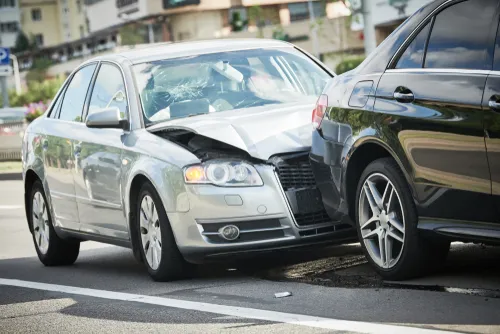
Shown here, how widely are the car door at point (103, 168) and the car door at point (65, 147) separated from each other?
0.58ft

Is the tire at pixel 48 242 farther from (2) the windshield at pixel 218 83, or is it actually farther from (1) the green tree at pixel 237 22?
(1) the green tree at pixel 237 22

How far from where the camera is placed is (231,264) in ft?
31.1

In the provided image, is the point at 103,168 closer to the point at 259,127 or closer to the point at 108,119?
the point at 108,119

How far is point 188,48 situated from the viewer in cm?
990

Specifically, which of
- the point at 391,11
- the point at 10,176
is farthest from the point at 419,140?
the point at 391,11

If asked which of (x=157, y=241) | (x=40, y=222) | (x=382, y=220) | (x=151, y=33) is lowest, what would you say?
(x=151, y=33)

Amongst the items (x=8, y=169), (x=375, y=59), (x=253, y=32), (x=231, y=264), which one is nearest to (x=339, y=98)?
(x=375, y=59)

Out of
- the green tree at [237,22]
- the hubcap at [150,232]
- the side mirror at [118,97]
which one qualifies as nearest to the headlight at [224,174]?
the hubcap at [150,232]

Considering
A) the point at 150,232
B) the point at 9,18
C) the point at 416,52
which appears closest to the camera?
the point at 416,52

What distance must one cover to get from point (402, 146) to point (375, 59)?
825mm

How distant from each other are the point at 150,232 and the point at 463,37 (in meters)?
2.80

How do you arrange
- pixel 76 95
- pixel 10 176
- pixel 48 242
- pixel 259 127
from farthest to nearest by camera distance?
pixel 10 176 → pixel 48 242 → pixel 76 95 → pixel 259 127

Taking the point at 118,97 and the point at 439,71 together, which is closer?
the point at 439,71

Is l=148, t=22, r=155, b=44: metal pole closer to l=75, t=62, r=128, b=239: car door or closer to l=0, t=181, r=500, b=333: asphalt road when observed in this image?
l=75, t=62, r=128, b=239: car door
